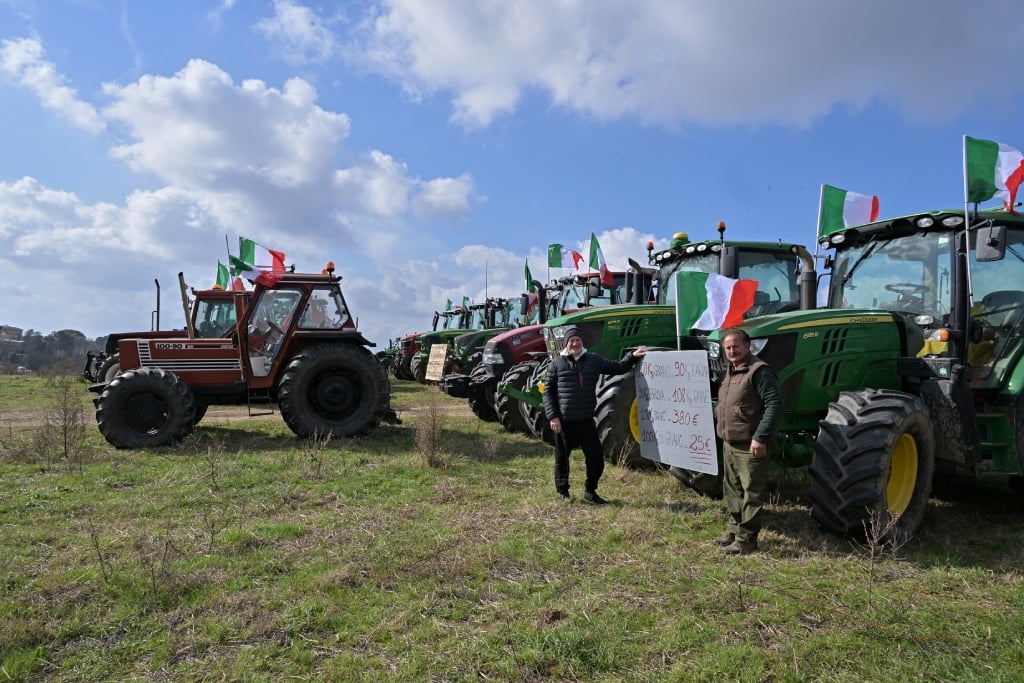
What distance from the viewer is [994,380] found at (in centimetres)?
483

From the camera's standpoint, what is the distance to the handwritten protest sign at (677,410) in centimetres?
468

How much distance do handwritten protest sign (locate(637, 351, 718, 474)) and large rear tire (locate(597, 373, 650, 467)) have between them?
24.1 inches

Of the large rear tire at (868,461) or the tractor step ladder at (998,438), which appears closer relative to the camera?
the large rear tire at (868,461)

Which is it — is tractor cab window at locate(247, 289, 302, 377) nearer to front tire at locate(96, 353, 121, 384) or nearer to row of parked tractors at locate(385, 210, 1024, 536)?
row of parked tractors at locate(385, 210, 1024, 536)

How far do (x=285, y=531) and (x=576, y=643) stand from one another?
2553 millimetres

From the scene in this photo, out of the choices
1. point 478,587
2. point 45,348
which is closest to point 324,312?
point 478,587

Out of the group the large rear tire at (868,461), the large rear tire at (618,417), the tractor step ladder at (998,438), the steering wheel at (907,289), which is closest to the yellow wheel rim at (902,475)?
the large rear tire at (868,461)

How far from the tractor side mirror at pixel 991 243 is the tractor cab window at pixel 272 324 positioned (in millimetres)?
7480

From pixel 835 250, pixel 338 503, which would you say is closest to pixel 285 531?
pixel 338 503

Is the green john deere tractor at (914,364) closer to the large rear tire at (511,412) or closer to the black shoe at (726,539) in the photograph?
the black shoe at (726,539)

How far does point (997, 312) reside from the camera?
5.08m

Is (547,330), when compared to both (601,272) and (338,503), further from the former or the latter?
(338,503)

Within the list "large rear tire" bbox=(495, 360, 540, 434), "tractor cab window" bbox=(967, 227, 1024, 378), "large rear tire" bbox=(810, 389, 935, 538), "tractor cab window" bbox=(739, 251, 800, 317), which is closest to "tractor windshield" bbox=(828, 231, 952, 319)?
"tractor cab window" bbox=(967, 227, 1024, 378)

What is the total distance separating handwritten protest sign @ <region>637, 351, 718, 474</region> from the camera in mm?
4684
